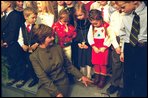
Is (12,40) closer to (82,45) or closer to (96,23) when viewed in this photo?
(82,45)

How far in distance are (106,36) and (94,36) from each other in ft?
0.55

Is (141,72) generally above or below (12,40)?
below

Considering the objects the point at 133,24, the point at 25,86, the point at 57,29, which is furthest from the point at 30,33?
the point at 133,24

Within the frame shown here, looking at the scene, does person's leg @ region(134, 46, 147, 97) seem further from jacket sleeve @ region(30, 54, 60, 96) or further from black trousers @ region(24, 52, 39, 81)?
black trousers @ region(24, 52, 39, 81)

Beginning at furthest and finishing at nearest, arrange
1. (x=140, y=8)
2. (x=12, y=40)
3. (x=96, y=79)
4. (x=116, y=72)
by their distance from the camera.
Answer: (x=12, y=40)
(x=96, y=79)
(x=116, y=72)
(x=140, y=8)

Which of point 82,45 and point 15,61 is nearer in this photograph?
point 82,45

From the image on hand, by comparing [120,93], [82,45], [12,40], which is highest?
[12,40]

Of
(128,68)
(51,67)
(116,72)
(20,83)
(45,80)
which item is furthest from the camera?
(20,83)

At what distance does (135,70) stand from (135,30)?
49 centimetres

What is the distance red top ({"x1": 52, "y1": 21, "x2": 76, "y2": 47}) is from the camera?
4.30m

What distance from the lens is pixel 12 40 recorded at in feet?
14.8

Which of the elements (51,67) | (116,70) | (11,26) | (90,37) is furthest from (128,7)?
(11,26)

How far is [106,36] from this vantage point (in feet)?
13.7

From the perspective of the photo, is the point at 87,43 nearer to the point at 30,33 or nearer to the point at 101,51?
the point at 101,51
